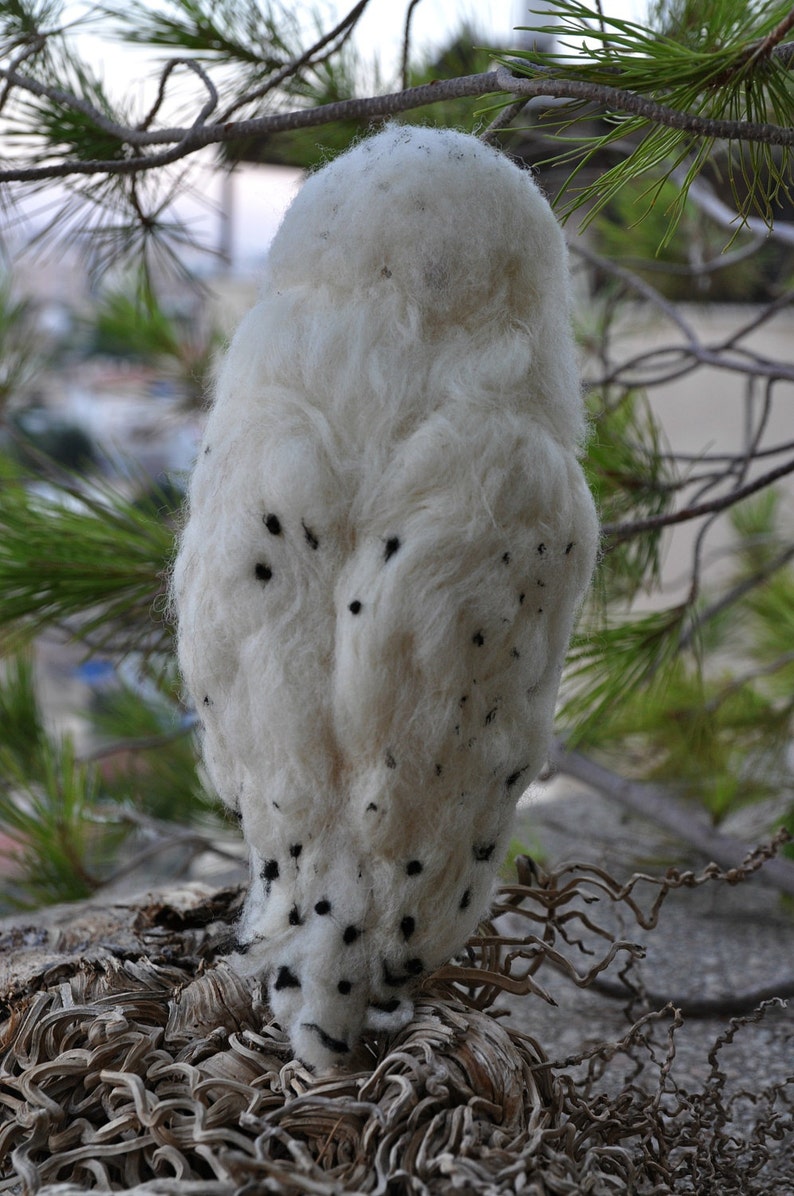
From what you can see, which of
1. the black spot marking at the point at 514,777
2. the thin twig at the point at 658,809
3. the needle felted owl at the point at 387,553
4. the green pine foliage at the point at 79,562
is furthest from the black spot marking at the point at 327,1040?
the thin twig at the point at 658,809

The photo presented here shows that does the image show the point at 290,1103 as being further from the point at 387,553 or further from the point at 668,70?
the point at 668,70

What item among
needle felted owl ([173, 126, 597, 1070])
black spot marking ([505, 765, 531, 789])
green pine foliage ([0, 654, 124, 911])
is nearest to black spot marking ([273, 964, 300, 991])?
needle felted owl ([173, 126, 597, 1070])

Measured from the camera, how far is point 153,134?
1.59 feet

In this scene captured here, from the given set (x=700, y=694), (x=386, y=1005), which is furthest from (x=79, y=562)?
(x=700, y=694)

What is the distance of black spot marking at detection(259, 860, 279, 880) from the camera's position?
450mm

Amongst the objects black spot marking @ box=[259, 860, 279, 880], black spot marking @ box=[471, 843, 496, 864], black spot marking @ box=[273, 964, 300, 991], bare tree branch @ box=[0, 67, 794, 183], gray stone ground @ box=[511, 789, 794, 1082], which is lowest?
gray stone ground @ box=[511, 789, 794, 1082]

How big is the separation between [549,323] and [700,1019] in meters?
0.53

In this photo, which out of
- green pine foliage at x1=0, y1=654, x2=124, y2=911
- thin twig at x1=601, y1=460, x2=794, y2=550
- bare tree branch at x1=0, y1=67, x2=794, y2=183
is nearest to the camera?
bare tree branch at x1=0, y1=67, x2=794, y2=183

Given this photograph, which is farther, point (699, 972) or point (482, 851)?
point (699, 972)

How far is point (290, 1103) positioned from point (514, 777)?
0.48 feet

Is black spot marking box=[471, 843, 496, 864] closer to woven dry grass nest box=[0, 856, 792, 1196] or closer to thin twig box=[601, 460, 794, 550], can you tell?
woven dry grass nest box=[0, 856, 792, 1196]

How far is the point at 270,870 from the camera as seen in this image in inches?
17.8

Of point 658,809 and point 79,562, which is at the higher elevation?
point 79,562

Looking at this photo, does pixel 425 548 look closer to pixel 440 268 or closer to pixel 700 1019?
pixel 440 268
